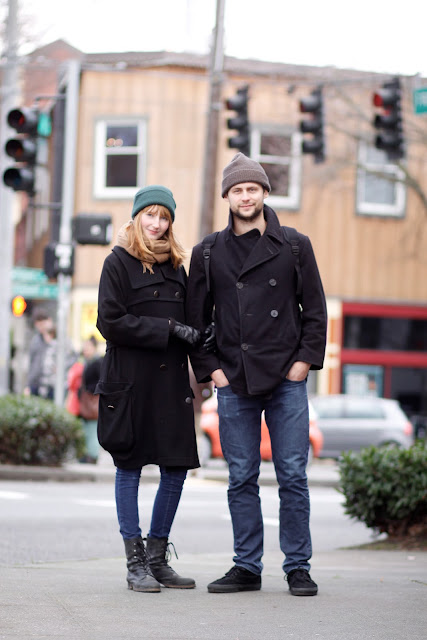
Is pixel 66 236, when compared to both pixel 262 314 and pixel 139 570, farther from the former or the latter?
pixel 139 570

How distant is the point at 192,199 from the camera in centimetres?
2684

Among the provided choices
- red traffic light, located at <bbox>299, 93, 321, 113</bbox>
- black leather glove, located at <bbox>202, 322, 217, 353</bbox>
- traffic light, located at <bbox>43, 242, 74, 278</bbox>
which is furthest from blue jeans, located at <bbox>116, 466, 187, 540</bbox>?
red traffic light, located at <bbox>299, 93, 321, 113</bbox>

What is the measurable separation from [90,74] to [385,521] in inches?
807

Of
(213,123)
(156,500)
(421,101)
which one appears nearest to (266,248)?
(156,500)

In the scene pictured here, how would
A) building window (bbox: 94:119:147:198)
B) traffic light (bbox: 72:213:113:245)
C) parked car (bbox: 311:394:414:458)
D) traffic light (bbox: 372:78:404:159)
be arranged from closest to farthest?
1. traffic light (bbox: 372:78:404:159)
2. traffic light (bbox: 72:213:113:245)
3. parked car (bbox: 311:394:414:458)
4. building window (bbox: 94:119:147:198)

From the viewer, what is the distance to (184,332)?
5.89 meters

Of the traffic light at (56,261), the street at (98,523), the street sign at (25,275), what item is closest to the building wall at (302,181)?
the street sign at (25,275)

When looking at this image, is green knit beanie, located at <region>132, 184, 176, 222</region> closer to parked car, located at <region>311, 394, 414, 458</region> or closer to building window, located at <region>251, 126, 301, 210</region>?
parked car, located at <region>311, 394, 414, 458</region>

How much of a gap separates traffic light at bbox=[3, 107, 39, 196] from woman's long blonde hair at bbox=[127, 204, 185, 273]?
342 inches

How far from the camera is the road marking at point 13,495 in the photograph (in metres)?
11.8

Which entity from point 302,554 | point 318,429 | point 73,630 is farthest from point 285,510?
point 318,429

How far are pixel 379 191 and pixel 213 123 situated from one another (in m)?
9.30

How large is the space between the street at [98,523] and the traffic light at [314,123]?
204 inches

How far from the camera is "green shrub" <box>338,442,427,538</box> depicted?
783 cm
